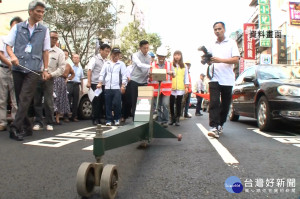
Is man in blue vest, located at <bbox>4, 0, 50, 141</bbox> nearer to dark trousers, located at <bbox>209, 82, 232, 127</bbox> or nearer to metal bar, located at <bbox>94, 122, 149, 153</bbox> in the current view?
metal bar, located at <bbox>94, 122, 149, 153</bbox>

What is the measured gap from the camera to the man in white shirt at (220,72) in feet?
16.3

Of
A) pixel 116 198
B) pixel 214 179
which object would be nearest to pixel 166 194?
pixel 116 198

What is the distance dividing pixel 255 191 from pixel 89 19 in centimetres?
1936

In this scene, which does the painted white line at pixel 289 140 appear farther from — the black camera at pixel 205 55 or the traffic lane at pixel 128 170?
the black camera at pixel 205 55

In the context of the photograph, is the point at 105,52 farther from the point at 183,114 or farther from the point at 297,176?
the point at 297,176

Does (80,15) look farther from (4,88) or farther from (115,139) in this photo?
(115,139)

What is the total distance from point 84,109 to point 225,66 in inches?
186

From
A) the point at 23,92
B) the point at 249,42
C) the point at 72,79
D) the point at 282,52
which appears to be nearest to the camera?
the point at 23,92

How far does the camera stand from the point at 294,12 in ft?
80.6

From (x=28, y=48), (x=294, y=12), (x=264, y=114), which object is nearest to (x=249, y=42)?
(x=294, y=12)

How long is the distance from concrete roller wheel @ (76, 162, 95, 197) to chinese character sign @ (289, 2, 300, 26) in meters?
26.4

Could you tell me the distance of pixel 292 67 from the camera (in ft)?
22.5

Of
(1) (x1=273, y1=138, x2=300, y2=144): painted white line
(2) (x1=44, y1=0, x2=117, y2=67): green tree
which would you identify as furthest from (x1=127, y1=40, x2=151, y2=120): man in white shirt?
(2) (x1=44, y1=0, x2=117, y2=67): green tree

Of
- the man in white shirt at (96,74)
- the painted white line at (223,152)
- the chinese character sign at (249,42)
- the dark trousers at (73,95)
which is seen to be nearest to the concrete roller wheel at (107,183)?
the painted white line at (223,152)
